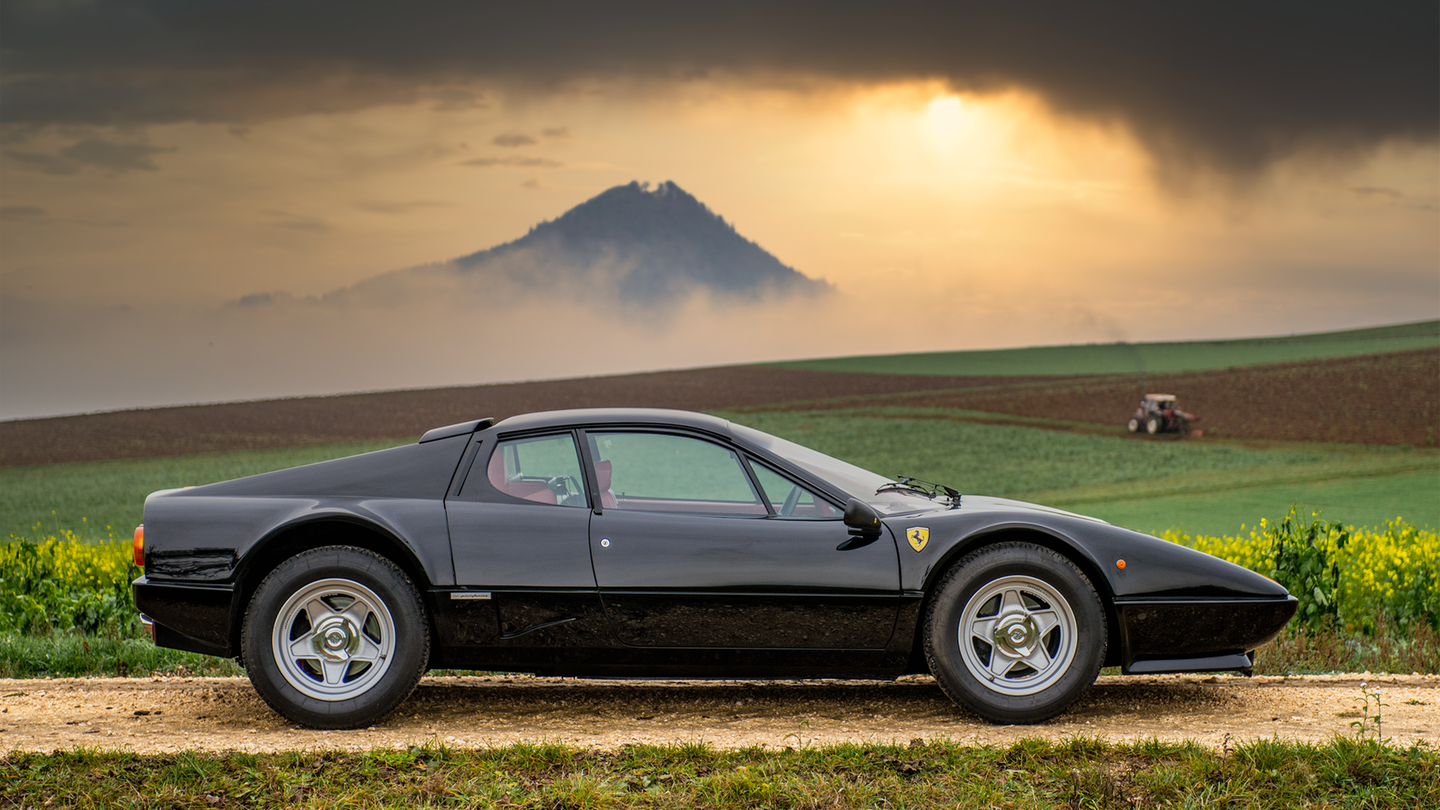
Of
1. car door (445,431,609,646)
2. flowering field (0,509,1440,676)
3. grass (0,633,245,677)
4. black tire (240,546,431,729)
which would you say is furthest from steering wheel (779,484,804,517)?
grass (0,633,245,677)

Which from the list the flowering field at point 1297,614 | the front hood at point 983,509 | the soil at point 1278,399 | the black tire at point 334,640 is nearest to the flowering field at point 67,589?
the flowering field at point 1297,614

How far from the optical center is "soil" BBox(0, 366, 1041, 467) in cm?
3891

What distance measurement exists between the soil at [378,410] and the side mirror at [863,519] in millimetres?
29631

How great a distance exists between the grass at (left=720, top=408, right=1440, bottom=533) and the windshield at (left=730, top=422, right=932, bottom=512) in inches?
490

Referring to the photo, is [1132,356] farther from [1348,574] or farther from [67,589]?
[67,589]

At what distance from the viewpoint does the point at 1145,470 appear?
2566 cm

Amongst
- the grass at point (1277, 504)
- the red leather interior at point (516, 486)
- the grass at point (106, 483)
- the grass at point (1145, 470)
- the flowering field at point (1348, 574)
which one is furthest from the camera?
the grass at point (106, 483)

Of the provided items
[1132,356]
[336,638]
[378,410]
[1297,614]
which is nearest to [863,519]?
[336,638]

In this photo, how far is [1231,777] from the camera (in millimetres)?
4051

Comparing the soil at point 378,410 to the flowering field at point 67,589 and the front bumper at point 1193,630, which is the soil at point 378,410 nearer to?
the flowering field at point 67,589

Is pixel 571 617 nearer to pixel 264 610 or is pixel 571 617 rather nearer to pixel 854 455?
pixel 264 610

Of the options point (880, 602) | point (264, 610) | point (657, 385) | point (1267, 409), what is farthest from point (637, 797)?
point (657, 385)

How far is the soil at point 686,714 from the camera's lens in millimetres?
4582

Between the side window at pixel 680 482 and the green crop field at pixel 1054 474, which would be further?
the green crop field at pixel 1054 474
